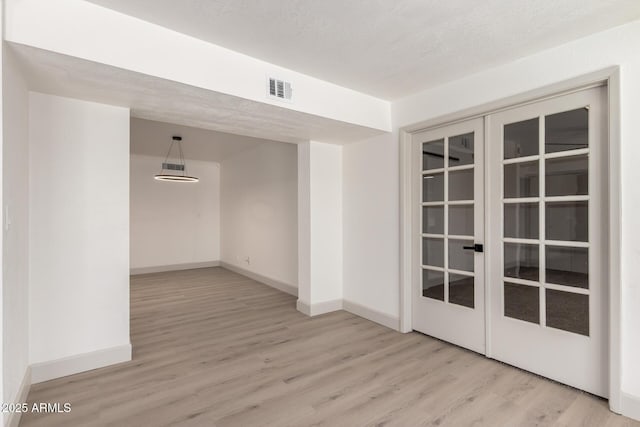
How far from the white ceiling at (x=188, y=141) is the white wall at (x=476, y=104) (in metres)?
2.43

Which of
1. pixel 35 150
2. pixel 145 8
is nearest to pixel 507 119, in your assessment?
pixel 145 8

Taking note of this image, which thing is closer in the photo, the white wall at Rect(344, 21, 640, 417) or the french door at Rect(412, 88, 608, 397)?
the white wall at Rect(344, 21, 640, 417)

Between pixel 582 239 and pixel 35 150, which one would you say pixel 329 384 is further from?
pixel 35 150

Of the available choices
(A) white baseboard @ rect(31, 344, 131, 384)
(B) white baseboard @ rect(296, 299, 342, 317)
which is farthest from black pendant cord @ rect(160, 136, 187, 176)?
(A) white baseboard @ rect(31, 344, 131, 384)

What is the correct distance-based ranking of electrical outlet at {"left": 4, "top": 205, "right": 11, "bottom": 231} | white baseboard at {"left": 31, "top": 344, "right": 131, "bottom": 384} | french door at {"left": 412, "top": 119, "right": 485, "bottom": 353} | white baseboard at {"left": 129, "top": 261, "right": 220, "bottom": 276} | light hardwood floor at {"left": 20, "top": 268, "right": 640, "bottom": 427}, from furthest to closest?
white baseboard at {"left": 129, "top": 261, "right": 220, "bottom": 276} → french door at {"left": 412, "top": 119, "right": 485, "bottom": 353} → white baseboard at {"left": 31, "top": 344, "right": 131, "bottom": 384} → light hardwood floor at {"left": 20, "top": 268, "right": 640, "bottom": 427} → electrical outlet at {"left": 4, "top": 205, "right": 11, "bottom": 231}

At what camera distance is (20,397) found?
83.7 inches

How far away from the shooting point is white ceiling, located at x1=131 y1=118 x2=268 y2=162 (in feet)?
16.0

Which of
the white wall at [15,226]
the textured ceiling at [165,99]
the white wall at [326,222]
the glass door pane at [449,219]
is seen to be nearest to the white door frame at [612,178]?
the glass door pane at [449,219]

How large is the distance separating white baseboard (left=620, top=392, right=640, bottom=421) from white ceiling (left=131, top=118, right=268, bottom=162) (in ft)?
17.2

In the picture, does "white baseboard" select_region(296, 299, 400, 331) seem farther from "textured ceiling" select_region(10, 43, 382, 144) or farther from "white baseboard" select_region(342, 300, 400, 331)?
"textured ceiling" select_region(10, 43, 382, 144)

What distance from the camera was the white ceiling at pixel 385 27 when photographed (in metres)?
1.94

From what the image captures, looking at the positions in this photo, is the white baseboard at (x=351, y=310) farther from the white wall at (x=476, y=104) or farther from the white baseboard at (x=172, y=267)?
the white baseboard at (x=172, y=267)

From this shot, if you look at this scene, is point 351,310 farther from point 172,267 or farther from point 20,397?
point 172,267

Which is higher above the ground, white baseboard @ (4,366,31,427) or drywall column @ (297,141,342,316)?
drywall column @ (297,141,342,316)
